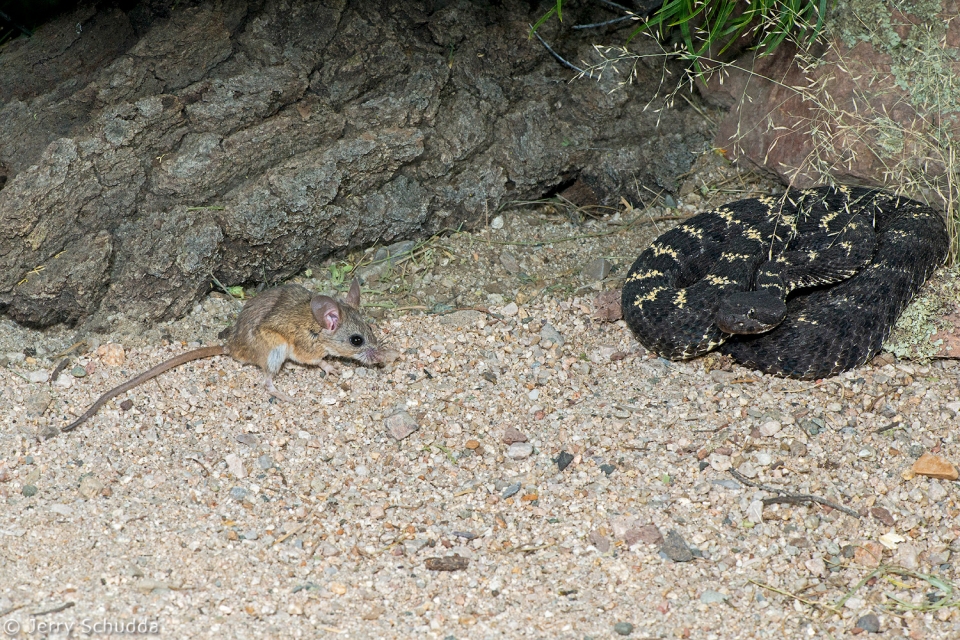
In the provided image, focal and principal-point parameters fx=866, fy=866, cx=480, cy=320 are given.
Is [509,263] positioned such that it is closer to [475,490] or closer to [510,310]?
[510,310]

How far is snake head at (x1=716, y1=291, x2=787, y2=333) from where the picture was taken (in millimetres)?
4676

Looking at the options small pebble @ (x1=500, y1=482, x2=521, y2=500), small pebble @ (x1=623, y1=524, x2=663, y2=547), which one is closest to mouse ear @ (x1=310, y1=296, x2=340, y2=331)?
small pebble @ (x1=500, y1=482, x2=521, y2=500)

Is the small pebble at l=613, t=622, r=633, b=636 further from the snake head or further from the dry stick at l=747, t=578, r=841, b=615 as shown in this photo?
the snake head

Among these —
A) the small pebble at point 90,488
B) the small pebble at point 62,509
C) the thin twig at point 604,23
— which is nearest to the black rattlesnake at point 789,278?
the thin twig at point 604,23

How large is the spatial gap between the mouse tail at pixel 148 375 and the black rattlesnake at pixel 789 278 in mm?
2381

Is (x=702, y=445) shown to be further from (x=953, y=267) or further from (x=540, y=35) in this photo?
(x=540, y=35)

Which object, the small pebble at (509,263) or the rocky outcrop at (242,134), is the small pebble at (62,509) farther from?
the small pebble at (509,263)

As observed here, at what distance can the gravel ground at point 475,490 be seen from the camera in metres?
3.42

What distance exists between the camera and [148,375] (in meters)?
4.57

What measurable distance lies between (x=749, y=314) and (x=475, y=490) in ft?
5.89

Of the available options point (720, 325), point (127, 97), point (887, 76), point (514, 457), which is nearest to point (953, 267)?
point (887, 76)

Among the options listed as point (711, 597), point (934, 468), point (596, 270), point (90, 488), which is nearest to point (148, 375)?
point (90, 488)

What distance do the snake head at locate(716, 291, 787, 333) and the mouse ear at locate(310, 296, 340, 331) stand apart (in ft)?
6.85

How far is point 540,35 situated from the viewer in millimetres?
5594
